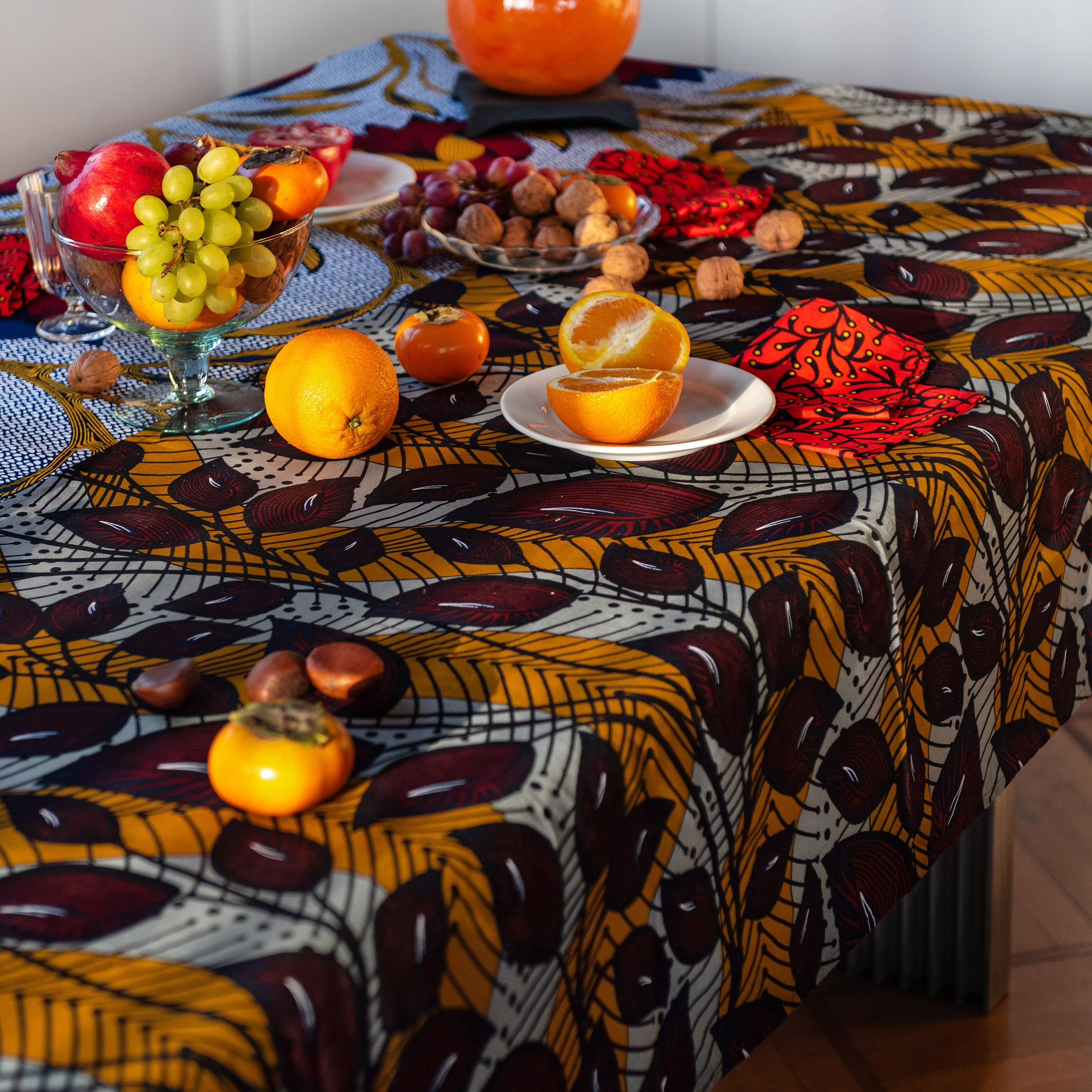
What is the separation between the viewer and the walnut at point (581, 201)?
127cm

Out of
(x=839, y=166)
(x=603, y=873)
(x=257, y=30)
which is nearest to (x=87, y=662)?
(x=603, y=873)

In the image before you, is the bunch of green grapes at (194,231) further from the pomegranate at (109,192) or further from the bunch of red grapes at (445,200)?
the bunch of red grapes at (445,200)

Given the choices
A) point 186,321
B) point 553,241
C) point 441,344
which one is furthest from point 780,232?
point 186,321

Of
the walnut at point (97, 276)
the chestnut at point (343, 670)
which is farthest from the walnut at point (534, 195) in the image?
the chestnut at point (343, 670)

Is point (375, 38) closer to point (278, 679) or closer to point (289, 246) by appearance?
point (289, 246)

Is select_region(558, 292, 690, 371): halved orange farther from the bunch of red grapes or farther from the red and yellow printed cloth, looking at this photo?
the bunch of red grapes

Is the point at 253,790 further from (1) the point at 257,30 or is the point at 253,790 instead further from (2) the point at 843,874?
(1) the point at 257,30

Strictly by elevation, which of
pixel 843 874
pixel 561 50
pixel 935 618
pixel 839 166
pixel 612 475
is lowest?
pixel 843 874

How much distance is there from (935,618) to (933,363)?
0.86 ft

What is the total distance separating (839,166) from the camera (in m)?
1.58

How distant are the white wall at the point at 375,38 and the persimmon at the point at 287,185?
1.40m

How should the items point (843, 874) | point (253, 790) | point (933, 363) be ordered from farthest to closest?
point (933, 363) → point (843, 874) → point (253, 790)

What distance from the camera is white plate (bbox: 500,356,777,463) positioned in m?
0.89

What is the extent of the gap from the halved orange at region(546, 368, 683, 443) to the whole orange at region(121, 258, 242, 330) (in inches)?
10.2
